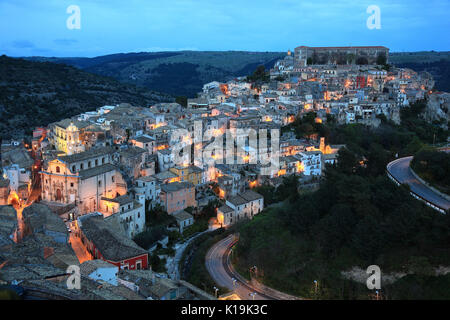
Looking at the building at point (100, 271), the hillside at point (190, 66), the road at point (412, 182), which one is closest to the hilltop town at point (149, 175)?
the building at point (100, 271)

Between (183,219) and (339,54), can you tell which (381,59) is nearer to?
(339,54)

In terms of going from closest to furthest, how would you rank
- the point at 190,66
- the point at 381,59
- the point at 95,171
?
1. the point at 95,171
2. the point at 381,59
3. the point at 190,66

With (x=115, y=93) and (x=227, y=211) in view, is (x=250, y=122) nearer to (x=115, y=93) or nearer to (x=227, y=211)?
(x=227, y=211)

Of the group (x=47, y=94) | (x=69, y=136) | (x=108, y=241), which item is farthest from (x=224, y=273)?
(x=47, y=94)

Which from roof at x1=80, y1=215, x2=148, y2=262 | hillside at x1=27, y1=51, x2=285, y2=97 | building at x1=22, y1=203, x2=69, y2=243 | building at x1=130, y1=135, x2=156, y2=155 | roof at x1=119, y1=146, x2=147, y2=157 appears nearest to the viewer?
roof at x1=80, y1=215, x2=148, y2=262

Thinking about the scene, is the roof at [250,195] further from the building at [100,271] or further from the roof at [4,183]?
the roof at [4,183]

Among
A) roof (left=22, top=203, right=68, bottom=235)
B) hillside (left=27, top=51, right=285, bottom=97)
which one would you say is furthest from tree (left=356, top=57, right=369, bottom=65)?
roof (left=22, top=203, right=68, bottom=235)

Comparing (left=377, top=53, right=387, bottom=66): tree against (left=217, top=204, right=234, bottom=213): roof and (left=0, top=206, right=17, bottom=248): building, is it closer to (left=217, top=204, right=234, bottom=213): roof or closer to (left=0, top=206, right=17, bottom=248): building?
(left=217, top=204, right=234, bottom=213): roof
